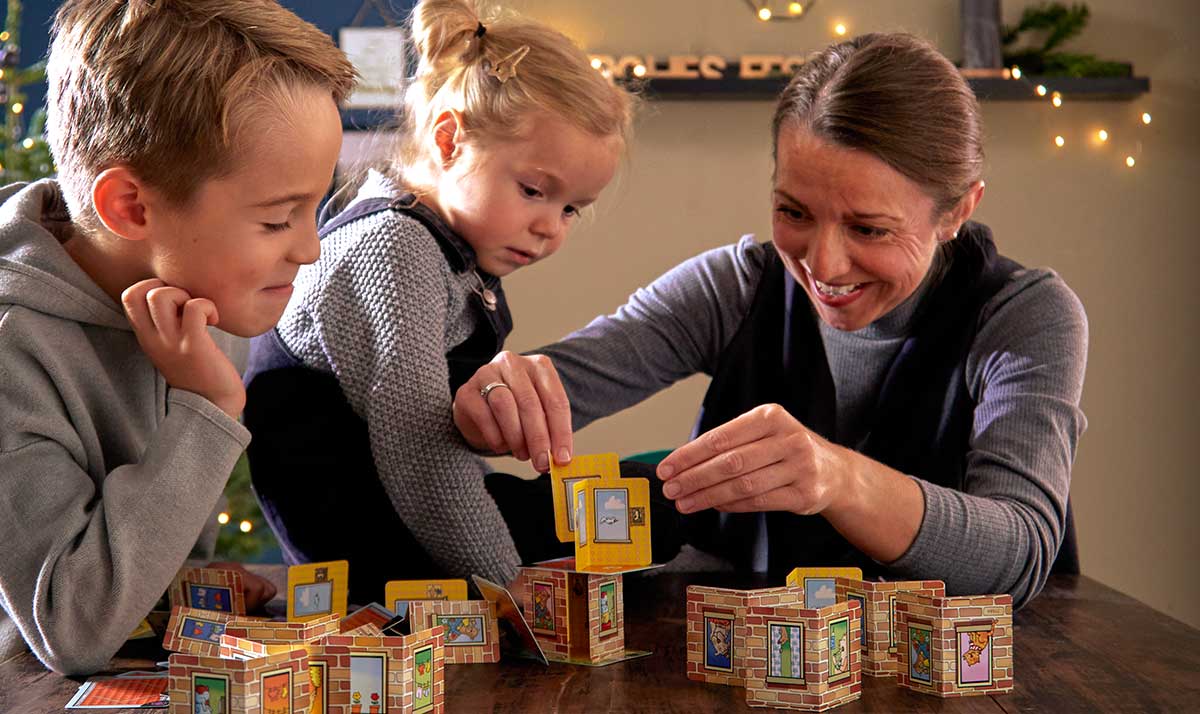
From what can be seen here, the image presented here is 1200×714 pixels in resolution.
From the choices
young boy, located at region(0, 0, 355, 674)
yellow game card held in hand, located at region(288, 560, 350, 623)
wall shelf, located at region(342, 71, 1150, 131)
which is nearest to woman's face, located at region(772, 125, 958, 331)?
young boy, located at region(0, 0, 355, 674)

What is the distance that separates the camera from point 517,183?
193 cm

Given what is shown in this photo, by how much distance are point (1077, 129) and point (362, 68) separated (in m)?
2.59

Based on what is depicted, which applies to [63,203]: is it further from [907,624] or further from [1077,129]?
[1077,129]

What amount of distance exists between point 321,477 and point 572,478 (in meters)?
0.49

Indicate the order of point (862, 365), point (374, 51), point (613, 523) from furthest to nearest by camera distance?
point (374, 51), point (862, 365), point (613, 523)

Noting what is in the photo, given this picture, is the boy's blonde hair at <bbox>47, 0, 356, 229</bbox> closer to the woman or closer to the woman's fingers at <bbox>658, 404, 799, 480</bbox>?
the woman

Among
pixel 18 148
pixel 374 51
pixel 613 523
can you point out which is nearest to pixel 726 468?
pixel 613 523

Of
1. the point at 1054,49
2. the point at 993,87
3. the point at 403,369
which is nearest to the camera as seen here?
the point at 403,369

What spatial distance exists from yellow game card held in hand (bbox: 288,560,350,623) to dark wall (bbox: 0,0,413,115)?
3.21 metres

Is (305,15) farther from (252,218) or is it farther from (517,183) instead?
(252,218)

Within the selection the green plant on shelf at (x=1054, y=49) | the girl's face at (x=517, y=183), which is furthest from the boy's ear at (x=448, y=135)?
the green plant on shelf at (x=1054, y=49)

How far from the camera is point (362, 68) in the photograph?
169 inches

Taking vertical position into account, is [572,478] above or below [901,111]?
below

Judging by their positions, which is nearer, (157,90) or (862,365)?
(157,90)
